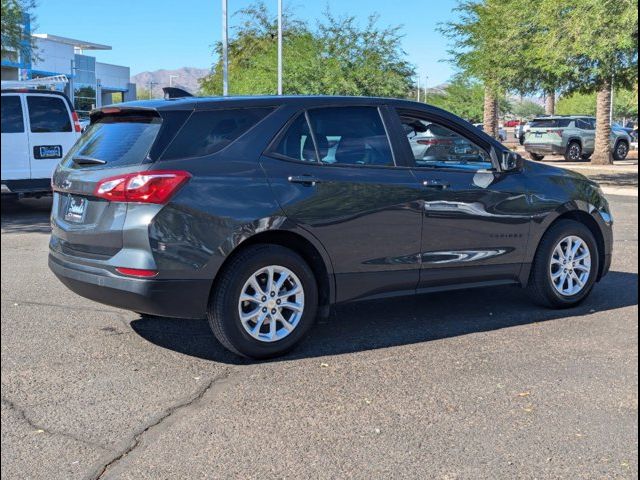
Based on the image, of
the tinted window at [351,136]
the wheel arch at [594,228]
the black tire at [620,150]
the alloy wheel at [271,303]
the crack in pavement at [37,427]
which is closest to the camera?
the crack in pavement at [37,427]

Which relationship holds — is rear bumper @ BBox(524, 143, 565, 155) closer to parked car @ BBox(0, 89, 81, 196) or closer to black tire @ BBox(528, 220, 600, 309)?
parked car @ BBox(0, 89, 81, 196)

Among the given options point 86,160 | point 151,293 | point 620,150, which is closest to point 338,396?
point 151,293

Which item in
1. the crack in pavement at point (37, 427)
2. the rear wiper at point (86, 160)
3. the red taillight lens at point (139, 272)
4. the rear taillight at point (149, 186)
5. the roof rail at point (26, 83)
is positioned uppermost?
the roof rail at point (26, 83)

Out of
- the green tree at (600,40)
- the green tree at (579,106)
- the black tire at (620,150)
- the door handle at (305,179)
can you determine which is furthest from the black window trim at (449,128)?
the green tree at (579,106)

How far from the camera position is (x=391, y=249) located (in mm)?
5418

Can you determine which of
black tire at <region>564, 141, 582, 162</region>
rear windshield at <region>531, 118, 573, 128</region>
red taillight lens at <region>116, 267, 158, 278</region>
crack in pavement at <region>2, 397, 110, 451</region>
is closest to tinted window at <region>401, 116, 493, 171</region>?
red taillight lens at <region>116, 267, 158, 278</region>

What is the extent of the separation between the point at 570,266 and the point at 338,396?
117 inches

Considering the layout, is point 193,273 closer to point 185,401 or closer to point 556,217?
point 185,401

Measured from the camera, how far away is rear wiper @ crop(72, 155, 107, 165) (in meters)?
4.99

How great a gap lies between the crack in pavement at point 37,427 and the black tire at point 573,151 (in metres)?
29.2

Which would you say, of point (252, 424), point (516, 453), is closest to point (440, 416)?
point (516, 453)

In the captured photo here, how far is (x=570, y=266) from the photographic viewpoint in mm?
6375

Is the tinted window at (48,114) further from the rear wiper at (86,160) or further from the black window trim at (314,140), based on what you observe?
the black window trim at (314,140)

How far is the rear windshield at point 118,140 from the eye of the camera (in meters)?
4.79
